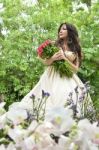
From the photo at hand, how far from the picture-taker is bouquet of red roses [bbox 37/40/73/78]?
19.4 feet

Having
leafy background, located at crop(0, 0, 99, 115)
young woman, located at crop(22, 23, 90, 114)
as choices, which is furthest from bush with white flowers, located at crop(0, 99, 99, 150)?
leafy background, located at crop(0, 0, 99, 115)

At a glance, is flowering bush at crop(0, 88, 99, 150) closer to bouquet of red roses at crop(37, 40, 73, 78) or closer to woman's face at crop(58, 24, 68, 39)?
bouquet of red roses at crop(37, 40, 73, 78)

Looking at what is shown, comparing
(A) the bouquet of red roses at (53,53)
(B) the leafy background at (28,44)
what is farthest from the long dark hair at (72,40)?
(B) the leafy background at (28,44)

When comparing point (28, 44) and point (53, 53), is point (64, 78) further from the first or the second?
point (28, 44)

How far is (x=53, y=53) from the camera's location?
19.8 feet

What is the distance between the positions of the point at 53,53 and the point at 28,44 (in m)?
6.13

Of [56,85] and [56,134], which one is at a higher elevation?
[56,134]

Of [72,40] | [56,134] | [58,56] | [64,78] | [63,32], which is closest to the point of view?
[56,134]

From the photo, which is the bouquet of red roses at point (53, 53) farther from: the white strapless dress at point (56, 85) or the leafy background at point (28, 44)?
the leafy background at point (28, 44)

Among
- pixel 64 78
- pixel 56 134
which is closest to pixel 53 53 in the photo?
pixel 64 78

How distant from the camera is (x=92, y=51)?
11836 mm

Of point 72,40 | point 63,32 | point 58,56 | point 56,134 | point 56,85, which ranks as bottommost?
point 56,85

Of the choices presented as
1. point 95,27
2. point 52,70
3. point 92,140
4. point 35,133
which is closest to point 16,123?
point 35,133

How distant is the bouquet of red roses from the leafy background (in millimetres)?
4727
